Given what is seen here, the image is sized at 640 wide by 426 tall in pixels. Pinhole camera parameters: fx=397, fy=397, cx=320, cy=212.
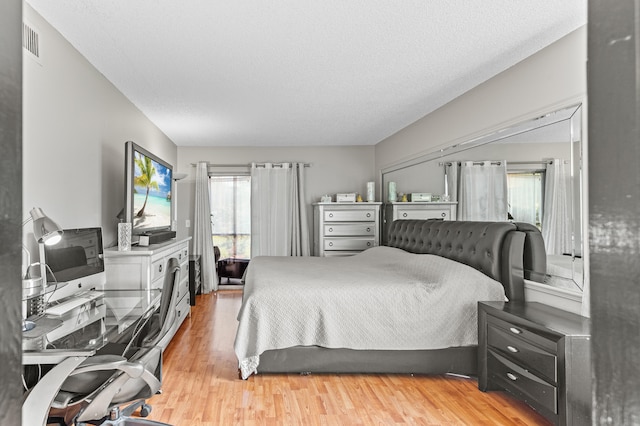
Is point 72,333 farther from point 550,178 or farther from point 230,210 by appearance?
point 230,210

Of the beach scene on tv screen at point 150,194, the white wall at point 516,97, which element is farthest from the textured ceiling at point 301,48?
the beach scene on tv screen at point 150,194

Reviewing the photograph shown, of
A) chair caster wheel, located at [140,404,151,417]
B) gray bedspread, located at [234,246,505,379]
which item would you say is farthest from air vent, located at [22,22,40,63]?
chair caster wheel, located at [140,404,151,417]

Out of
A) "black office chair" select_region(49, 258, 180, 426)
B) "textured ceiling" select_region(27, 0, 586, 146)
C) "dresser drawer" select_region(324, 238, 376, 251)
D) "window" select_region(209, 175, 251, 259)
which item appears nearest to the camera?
"black office chair" select_region(49, 258, 180, 426)

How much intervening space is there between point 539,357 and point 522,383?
9.4 inches

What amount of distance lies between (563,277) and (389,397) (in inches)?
56.2

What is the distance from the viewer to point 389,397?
A: 8.90ft

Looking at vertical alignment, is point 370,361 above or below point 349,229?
below

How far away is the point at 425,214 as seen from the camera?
15.8 ft

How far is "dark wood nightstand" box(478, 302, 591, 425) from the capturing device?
214cm

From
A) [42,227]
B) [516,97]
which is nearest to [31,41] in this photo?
[42,227]

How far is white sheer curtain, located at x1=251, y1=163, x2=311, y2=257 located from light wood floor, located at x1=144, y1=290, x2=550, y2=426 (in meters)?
3.34

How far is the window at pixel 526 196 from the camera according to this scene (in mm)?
2940

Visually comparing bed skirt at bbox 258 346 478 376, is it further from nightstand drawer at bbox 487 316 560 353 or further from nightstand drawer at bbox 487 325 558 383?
nightstand drawer at bbox 487 316 560 353

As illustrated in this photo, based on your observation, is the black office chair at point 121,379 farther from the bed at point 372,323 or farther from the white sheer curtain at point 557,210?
the white sheer curtain at point 557,210
